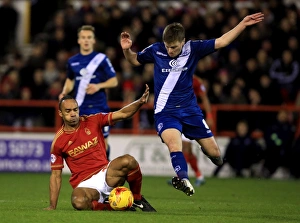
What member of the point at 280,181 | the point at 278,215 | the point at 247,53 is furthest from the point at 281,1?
the point at 278,215

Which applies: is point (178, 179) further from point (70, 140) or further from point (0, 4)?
point (0, 4)

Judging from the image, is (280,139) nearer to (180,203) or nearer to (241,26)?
(180,203)

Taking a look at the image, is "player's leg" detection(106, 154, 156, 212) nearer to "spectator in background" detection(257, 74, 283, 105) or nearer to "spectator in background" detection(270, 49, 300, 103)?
"spectator in background" detection(257, 74, 283, 105)

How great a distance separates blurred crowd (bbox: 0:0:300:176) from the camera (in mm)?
18219

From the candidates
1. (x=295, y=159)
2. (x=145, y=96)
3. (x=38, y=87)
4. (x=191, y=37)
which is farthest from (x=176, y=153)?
(x=191, y=37)

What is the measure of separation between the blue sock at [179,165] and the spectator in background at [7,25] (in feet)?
43.2

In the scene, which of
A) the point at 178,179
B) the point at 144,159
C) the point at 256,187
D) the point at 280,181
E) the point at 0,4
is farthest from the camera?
the point at 0,4

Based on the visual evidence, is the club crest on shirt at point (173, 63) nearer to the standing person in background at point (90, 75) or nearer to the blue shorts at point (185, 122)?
the blue shorts at point (185, 122)

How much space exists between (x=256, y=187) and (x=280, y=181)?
2.01 metres

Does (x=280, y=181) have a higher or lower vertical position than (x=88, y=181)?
lower

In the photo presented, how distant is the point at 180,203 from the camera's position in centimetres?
1108

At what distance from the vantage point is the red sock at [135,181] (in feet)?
30.6

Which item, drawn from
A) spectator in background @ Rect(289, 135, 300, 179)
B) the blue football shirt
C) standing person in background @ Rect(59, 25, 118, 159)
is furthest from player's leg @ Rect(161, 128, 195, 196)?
spectator in background @ Rect(289, 135, 300, 179)

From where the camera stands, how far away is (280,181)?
663 inches
